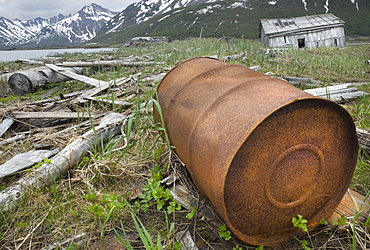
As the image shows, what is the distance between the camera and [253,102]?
56.1 inches

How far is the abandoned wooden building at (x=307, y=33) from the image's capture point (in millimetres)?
20312

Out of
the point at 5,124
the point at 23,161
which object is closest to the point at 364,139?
the point at 23,161

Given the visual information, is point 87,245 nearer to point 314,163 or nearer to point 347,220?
point 314,163

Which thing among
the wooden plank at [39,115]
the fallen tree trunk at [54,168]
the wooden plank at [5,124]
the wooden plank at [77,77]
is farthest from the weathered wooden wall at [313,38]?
the wooden plank at [5,124]

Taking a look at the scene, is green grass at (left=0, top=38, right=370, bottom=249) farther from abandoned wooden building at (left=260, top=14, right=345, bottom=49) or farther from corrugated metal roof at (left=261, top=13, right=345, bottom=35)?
corrugated metal roof at (left=261, top=13, right=345, bottom=35)

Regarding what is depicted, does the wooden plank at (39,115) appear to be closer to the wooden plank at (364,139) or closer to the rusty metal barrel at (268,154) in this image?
the rusty metal barrel at (268,154)

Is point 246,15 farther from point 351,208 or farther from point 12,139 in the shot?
point 351,208

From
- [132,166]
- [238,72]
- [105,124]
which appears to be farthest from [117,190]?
[238,72]

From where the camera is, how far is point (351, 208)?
186cm

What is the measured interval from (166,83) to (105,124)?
1101 mm

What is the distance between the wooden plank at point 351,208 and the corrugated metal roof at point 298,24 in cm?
2065

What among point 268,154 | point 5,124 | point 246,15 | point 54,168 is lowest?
point 54,168

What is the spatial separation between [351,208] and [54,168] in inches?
100

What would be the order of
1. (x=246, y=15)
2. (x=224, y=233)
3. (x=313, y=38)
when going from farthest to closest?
(x=246, y=15) < (x=313, y=38) < (x=224, y=233)
